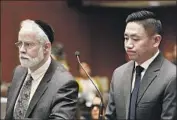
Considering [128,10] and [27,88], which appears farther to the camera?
[128,10]

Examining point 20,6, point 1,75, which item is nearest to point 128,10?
point 20,6

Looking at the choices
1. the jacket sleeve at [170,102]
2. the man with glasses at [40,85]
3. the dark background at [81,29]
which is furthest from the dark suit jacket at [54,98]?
the dark background at [81,29]

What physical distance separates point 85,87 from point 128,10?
3149 mm

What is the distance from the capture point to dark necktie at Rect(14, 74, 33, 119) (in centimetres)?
247

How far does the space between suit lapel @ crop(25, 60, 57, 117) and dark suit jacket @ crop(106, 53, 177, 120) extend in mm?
387

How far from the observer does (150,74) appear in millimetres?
2543

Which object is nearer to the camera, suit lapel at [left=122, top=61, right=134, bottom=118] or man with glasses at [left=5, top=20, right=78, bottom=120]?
man with glasses at [left=5, top=20, right=78, bottom=120]

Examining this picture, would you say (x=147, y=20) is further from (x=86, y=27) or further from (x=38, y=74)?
(x=86, y=27)

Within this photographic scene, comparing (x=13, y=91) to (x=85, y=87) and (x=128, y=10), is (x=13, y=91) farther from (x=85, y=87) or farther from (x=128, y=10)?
(x=128, y=10)

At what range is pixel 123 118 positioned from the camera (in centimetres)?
256

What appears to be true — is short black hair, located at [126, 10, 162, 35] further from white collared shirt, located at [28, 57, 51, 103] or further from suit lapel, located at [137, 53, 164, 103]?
white collared shirt, located at [28, 57, 51, 103]

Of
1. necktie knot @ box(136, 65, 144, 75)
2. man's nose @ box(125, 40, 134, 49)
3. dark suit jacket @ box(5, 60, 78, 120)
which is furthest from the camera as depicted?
necktie knot @ box(136, 65, 144, 75)

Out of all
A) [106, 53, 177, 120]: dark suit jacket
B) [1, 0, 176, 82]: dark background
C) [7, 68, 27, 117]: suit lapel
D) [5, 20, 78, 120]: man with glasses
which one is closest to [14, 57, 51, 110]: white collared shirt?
[5, 20, 78, 120]: man with glasses

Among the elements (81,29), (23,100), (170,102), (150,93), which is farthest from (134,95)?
(81,29)
